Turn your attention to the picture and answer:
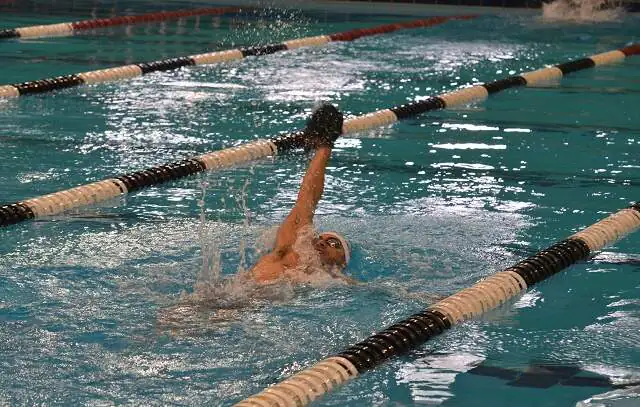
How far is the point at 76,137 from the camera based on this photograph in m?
6.70


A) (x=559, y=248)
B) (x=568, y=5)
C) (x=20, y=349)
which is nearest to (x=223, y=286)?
(x=20, y=349)

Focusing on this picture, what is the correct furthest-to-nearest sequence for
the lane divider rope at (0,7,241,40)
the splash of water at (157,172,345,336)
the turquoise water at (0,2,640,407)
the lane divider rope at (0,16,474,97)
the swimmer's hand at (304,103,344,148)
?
the lane divider rope at (0,7,241,40) < the lane divider rope at (0,16,474,97) < the swimmer's hand at (304,103,344,148) < the splash of water at (157,172,345,336) < the turquoise water at (0,2,640,407)

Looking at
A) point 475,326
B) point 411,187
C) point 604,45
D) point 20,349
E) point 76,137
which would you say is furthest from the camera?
point 604,45

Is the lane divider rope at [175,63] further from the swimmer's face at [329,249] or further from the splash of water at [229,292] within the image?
the swimmer's face at [329,249]

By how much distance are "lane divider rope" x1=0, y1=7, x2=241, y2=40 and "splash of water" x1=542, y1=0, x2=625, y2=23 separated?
10.1ft

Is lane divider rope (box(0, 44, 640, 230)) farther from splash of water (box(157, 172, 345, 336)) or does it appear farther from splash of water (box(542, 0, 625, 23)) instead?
splash of water (box(542, 0, 625, 23))

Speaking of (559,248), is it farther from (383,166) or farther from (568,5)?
(568,5)

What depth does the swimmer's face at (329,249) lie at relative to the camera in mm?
4246

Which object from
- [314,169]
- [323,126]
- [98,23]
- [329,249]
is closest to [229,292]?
[329,249]

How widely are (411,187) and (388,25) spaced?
630cm

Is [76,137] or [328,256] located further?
[76,137]

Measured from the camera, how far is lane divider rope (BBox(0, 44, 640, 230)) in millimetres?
5168

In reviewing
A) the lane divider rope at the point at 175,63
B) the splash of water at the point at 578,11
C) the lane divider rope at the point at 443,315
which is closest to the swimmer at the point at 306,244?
the lane divider rope at the point at 443,315

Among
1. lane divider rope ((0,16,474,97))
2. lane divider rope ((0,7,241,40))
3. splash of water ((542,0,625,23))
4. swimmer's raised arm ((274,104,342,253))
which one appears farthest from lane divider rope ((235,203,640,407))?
splash of water ((542,0,625,23))
